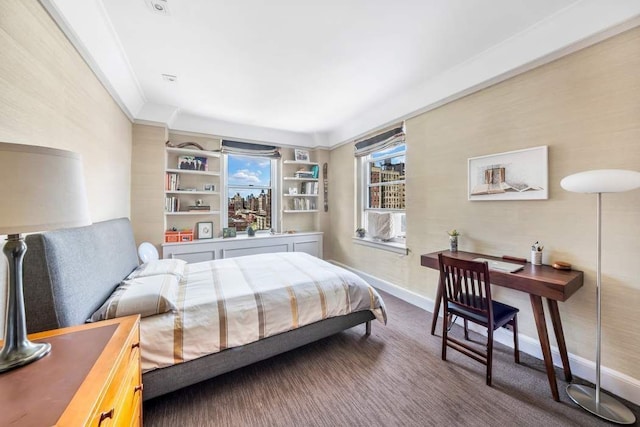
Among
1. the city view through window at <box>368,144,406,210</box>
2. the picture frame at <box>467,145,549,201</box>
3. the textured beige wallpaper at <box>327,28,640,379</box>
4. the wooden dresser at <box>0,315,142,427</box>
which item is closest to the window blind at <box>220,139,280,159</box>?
the city view through window at <box>368,144,406,210</box>

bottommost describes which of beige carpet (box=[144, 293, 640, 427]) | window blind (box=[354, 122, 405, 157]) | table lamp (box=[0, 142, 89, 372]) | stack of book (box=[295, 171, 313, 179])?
beige carpet (box=[144, 293, 640, 427])

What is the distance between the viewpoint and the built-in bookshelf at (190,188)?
367 centimetres

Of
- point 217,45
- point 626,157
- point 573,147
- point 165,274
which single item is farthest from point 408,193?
point 165,274

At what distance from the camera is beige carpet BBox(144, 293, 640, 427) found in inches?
58.6

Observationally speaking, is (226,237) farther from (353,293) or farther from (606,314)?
(606,314)

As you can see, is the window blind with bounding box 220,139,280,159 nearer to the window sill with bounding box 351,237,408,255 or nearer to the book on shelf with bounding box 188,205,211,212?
the book on shelf with bounding box 188,205,211,212

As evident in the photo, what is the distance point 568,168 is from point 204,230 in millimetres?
4359

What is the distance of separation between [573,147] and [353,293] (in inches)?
82.1

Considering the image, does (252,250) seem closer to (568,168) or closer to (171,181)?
(171,181)

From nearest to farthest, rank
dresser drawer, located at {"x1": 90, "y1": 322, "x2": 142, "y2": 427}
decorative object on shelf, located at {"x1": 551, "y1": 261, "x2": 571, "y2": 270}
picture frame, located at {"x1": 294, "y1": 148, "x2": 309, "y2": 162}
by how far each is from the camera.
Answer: dresser drawer, located at {"x1": 90, "y1": 322, "x2": 142, "y2": 427}, decorative object on shelf, located at {"x1": 551, "y1": 261, "x2": 571, "y2": 270}, picture frame, located at {"x1": 294, "y1": 148, "x2": 309, "y2": 162}

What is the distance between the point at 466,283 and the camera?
72.3 inches

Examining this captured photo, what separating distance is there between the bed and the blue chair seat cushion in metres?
0.65

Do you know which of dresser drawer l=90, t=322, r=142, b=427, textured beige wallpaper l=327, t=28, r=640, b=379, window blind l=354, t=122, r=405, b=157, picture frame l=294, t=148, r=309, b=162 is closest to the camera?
dresser drawer l=90, t=322, r=142, b=427

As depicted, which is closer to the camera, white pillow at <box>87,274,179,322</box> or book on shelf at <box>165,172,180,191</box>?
white pillow at <box>87,274,179,322</box>
